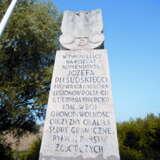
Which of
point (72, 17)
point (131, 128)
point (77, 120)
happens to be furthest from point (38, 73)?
point (77, 120)

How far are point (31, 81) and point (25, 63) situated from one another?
1469mm

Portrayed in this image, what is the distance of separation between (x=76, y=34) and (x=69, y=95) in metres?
1.94

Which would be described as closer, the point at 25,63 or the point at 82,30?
the point at 82,30

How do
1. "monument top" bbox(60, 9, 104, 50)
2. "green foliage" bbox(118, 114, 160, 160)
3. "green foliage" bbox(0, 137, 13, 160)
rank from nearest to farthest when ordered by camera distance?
"monument top" bbox(60, 9, 104, 50), "green foliage" bbox(118, 114, 160, 160), "green foliage" bbox(0, 137, 13, 160)

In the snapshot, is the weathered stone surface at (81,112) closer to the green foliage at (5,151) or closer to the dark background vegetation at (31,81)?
the dark background vegetation at (31,81)

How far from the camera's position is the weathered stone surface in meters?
8.36

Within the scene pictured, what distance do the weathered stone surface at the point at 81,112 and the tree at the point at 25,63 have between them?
12071 mm

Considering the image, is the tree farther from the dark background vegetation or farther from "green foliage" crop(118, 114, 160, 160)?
"green foliage" crop(118, 114, 160, 160)

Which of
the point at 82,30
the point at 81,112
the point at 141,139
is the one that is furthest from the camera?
the point at 141,139

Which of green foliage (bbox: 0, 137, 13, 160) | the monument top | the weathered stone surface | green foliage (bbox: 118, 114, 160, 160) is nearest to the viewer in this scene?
the weathered stone surface

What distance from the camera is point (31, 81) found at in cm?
2242

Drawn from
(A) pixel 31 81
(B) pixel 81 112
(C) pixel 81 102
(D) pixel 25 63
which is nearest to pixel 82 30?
(C) pixel 81 102

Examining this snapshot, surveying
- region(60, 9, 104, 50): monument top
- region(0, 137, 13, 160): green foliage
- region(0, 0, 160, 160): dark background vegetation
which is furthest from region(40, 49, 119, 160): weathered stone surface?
region(0, 137, 13, 160): green foliage

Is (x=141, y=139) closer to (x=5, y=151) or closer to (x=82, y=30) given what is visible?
(x=5, y=151)
